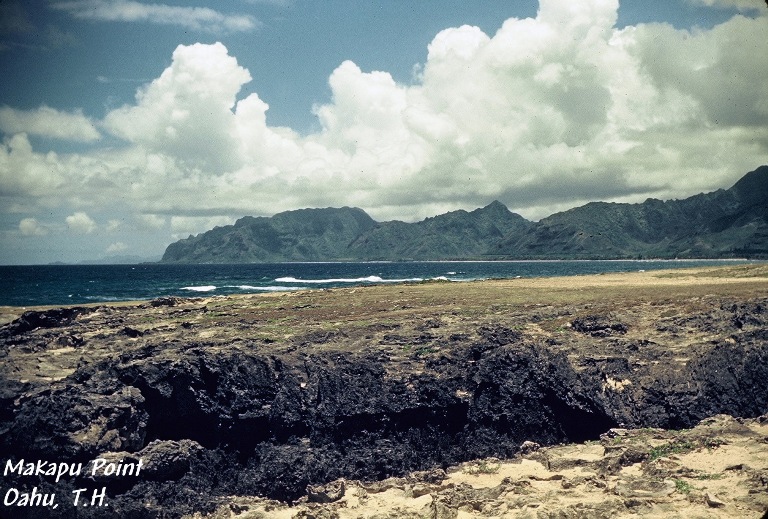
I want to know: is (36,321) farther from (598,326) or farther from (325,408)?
(598,326)

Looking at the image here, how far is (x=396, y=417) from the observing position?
72.0 feet

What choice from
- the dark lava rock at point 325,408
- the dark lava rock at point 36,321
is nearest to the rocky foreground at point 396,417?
the dark lava rock at point 325,408

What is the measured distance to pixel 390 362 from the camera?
2369 cm

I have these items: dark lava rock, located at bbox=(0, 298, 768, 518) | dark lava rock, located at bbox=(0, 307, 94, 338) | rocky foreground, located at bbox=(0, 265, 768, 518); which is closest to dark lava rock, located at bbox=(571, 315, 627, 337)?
rocky foreground, located at bbox=(0, 265, 768, 518)

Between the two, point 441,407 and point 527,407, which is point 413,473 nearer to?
point 441,407

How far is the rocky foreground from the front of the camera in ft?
59.0

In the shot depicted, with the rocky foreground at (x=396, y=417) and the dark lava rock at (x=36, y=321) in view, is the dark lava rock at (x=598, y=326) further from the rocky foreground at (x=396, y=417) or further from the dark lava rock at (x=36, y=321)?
the dark lava rock at (x=36, y=321)

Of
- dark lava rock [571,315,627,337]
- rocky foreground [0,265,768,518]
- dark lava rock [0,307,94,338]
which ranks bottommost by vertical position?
rocky foreground [0,265,768,518]

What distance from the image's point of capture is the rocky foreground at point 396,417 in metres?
18.0

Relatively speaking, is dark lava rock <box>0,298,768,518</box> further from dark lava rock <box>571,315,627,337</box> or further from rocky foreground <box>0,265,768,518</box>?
dark lava rock <box>571,315,627,337</box>

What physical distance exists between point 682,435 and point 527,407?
606cm

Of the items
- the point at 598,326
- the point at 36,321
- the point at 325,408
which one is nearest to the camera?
the point at 325,408

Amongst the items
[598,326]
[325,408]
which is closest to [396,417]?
[325,408]

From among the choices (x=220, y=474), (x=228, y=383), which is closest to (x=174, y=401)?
(x=228, y=383)
